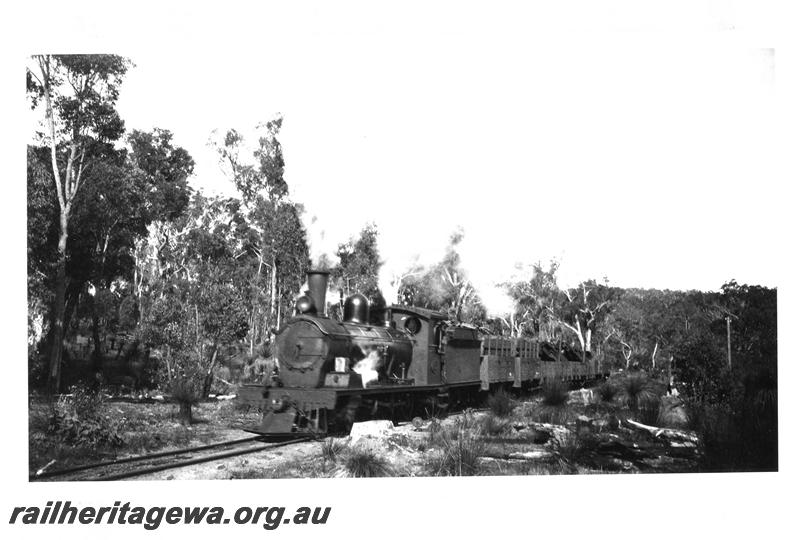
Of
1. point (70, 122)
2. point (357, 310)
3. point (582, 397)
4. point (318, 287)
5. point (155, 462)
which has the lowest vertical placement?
point (155, 462)

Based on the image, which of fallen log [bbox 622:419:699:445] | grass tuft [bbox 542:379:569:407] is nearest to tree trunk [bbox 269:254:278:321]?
grass tuft [bbox 542:379:569:407]

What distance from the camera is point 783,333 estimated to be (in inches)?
322

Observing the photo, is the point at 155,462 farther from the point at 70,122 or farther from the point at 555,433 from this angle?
the point at 70,122

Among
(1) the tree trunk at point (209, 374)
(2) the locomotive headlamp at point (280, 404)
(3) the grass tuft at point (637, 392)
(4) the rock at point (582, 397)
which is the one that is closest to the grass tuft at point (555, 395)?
(4) the rock at point (582, 397)

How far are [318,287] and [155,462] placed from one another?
3.73 meters

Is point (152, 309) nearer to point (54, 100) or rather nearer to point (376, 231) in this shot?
point (54, 100)

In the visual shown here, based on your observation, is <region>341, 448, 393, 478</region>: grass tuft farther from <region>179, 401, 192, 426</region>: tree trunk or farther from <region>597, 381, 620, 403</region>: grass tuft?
<region>597, 381, 620, 403</region>: grass tuft

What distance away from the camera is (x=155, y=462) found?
7848 mm

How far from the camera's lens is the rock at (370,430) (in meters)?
8.67

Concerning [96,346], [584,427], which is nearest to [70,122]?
[96,346]

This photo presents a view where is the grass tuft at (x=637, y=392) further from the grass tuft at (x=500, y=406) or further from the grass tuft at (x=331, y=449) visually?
the grass tuft at (x=331, y=449)

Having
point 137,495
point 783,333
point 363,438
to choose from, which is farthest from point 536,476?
point 137,495

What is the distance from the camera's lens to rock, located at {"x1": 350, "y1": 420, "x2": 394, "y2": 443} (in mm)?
8667

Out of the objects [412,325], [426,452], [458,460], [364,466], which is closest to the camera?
[364,466]
